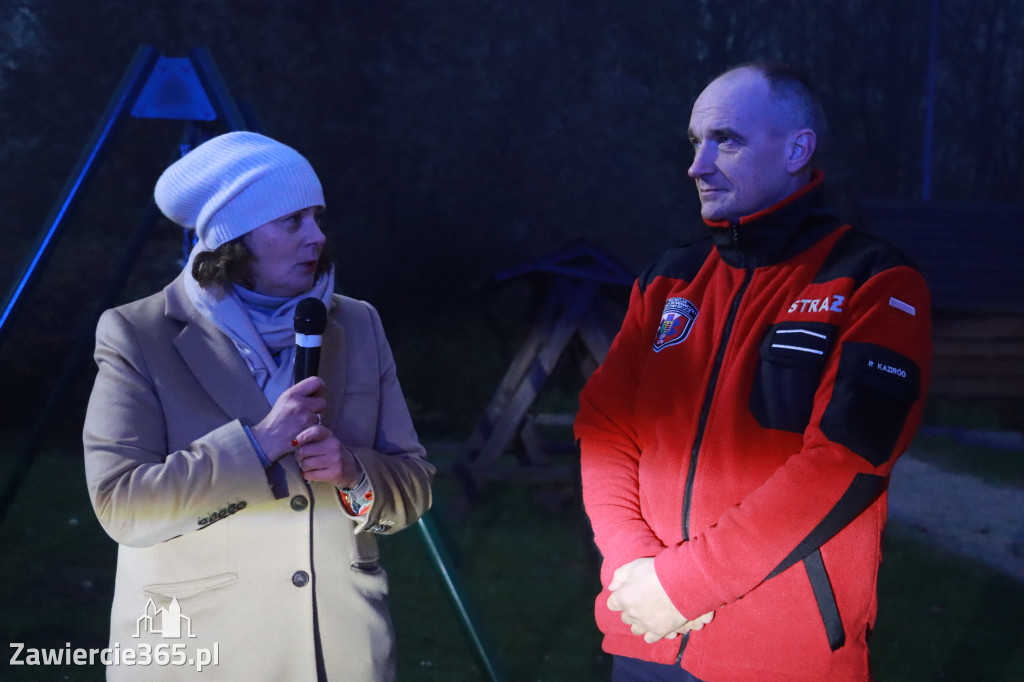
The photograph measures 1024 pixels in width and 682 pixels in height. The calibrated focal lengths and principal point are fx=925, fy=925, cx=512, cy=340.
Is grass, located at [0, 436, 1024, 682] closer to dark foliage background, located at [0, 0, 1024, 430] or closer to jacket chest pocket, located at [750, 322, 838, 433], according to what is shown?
jacket chest pocket, located at [750, 322, 838, 433]

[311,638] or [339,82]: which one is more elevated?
[339,82]

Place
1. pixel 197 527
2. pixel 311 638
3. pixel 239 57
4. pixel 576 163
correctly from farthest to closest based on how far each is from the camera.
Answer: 1. pixel 576 163
2. pixel 239 57
3. pixel 311 638
4. pixel 197 527

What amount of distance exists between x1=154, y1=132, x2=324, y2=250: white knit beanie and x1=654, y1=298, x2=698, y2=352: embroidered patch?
31.6 inches

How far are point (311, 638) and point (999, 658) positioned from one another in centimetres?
418

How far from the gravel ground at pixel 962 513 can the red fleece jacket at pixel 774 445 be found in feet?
17.4

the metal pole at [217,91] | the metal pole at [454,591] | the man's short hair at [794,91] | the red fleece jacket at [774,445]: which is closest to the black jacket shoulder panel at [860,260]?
the red fleece jacket at [774,445]

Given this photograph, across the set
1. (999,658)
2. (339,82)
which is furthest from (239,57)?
(999,658)

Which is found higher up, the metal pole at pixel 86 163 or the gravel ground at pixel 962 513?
the metal pole at pixel 86 163

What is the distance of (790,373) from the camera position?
1670mm

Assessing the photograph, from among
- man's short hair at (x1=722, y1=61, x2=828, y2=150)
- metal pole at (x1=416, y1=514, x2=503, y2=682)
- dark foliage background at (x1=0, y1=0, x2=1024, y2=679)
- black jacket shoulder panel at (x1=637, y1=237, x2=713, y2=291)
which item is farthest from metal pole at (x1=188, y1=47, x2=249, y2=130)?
dark foliage background at (x1=0, y1=0, x2=1024, y2=679)

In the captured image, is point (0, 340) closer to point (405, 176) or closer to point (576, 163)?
point (405, 176)

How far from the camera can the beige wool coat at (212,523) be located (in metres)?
1.76

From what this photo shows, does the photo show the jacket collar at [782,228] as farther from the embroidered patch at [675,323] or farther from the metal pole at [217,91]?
the metal pole at [217,91]

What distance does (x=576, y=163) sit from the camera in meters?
13.2
